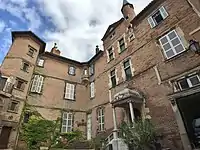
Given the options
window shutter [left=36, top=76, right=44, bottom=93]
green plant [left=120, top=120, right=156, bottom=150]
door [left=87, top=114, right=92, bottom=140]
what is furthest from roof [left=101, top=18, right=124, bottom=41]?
green plant [left=120, top=120, right=156, bottom=150]

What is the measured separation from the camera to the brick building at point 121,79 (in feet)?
30.8

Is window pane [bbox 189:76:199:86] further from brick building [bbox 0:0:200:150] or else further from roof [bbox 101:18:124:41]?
roof [bbox 101:18:124:41]

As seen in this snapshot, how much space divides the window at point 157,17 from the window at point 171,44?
73.3 inches

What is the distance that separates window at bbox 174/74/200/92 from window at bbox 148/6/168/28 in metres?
5.53

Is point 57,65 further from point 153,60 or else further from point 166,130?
point 166,130

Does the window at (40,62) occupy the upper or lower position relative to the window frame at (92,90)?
upper

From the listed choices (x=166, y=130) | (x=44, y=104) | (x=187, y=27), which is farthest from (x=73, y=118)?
(x=187, y=27)

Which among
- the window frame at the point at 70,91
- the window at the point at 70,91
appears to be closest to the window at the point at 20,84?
the window frame at the point at 70,91

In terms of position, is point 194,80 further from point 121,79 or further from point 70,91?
point 70,91

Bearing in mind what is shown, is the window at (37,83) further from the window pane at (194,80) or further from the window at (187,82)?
the window pane at (194,80)

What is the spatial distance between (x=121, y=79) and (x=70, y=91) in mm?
7537

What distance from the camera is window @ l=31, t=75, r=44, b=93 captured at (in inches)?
662

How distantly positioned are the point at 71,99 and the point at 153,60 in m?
11.0

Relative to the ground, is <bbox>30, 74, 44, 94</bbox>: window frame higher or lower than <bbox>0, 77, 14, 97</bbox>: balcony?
higher
